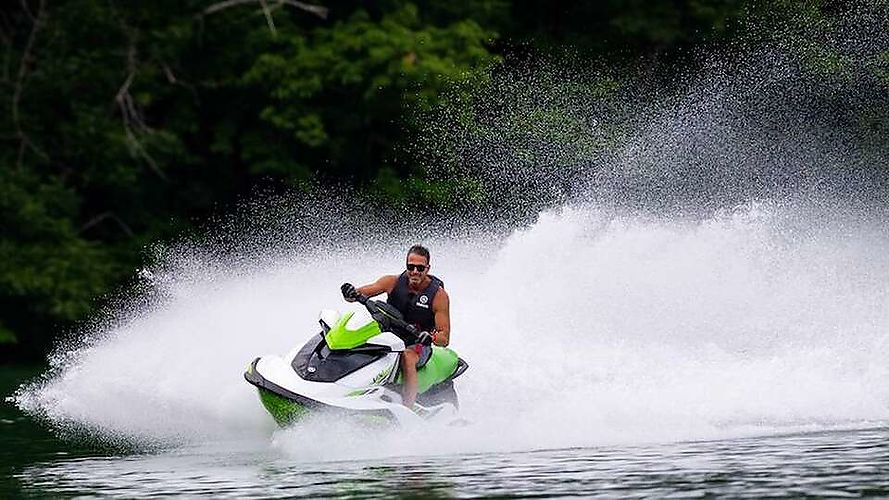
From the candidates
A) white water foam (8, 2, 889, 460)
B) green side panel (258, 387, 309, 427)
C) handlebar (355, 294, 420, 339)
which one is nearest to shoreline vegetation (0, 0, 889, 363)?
white water foam (8, 2, 889, 460)

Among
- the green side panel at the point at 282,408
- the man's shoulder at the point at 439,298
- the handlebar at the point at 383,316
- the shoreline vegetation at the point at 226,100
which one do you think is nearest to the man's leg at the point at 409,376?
the handlebar at the point at 383,316

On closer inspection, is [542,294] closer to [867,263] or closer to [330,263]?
[330,263]

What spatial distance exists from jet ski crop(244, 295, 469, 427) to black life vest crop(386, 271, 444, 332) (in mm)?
236

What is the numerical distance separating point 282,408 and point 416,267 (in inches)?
55.2

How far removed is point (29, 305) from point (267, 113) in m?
4.51

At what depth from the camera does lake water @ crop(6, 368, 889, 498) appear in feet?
33.2

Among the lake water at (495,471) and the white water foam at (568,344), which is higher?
the white water foam at (568,344)

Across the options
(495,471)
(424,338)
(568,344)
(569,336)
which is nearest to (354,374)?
(424,338)

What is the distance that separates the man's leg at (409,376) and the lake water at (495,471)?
1.47ft

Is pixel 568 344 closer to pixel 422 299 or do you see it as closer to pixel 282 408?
pixel 422 299

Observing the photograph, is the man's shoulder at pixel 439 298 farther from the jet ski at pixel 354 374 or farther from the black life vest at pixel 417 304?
the jet ski at pixel 354 374

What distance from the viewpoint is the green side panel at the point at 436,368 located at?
12.6 metres

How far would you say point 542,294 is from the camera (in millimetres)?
15656

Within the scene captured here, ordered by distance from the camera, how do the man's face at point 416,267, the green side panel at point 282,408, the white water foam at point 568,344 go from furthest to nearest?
the white water foam at point 568,344 → the man's face at point 416,267 → the green side panel at point 282,408
